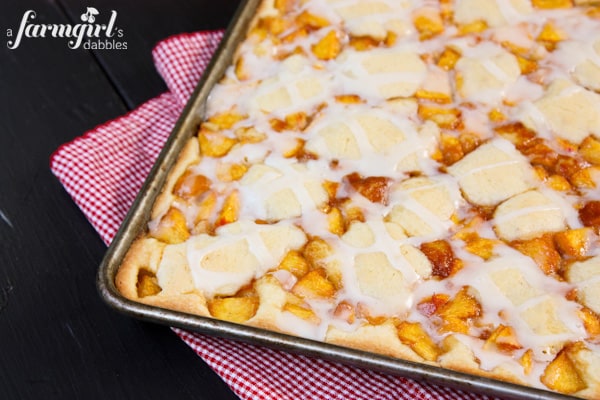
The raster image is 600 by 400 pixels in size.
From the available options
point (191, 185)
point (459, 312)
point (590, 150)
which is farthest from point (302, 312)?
point (590, 150)

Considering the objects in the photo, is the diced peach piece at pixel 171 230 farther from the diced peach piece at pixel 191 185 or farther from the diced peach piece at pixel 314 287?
the diced peach piece at pixel 314 287

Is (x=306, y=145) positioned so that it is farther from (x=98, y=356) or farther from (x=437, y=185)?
(x=98, y=356)

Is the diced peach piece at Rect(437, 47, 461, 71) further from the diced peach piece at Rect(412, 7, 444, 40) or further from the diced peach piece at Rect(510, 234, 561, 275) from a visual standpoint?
the diced peach piece at Rect(510, 234, 561, 275)

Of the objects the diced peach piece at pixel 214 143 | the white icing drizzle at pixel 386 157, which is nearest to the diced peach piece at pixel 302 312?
the white icing drizzle at pixel 386 157

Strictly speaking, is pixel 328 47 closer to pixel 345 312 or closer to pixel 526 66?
pixel 526 66

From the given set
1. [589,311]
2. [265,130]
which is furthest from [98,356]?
[589,311]
